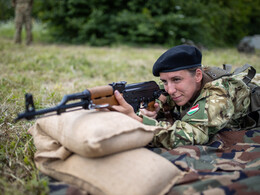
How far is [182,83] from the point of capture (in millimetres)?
2791

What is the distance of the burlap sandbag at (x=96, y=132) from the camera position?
1917 mm

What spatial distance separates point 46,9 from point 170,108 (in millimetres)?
12614

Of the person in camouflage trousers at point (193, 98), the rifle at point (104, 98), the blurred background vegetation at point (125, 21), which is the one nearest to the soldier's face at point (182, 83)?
the person in camouflage trousers at point (193, 98)

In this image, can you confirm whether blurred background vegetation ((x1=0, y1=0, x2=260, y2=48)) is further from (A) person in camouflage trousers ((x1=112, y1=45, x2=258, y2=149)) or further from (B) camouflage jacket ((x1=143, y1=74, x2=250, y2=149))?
(B) camouflage jacket ((x1=143, y1=74, x2=250, y2=149))

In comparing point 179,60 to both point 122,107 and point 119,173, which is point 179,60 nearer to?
point 122,107

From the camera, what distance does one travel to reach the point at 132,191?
182cm

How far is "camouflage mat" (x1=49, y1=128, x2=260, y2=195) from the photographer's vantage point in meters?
1.90

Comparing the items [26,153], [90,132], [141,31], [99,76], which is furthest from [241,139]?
[141,31]

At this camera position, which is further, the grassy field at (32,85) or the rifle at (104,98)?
the grassy field at (32,85)

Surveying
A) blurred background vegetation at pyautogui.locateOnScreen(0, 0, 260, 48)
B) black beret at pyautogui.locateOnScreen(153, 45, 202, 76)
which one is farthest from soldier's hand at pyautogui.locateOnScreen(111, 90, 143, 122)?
blurred background vegetation at pyautogui.locateOnScreen(0, 0, 260, 48)

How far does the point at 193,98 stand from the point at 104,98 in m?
1.20

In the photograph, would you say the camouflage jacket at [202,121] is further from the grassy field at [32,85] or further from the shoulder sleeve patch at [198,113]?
the grassy field at [32,85]

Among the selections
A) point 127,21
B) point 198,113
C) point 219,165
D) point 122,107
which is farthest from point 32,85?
point 127,21

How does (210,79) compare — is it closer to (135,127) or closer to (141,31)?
(135,127)
